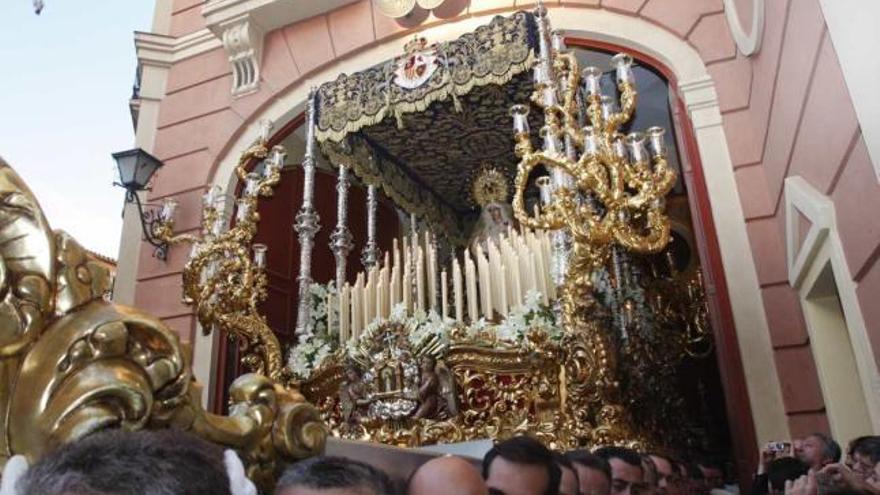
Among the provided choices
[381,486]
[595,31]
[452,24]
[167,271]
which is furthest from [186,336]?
[381,486]

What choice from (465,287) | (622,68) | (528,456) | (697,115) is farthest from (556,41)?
(528,456)

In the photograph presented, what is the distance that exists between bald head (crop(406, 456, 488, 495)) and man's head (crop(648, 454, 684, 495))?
1693 millimetres

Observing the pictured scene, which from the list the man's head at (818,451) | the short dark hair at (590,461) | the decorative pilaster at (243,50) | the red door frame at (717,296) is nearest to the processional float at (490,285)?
the red door frame at (717,296)

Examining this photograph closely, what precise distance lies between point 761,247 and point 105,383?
427 cm

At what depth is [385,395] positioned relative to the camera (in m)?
3.68

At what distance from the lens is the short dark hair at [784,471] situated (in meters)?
2.52

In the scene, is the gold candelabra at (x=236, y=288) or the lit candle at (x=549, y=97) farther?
the gold candelabra at (x=236, y=288)

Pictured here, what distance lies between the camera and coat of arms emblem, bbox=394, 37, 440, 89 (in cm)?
454

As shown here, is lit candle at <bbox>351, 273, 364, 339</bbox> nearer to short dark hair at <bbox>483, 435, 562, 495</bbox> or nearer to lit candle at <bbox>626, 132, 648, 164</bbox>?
lit candle at <bbox>626, 132, 648, 164</bbox>

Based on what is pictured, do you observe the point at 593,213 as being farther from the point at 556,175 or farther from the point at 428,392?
the point at 428,392

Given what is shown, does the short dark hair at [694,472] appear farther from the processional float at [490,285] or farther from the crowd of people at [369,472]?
the crowd of people at [369,472]

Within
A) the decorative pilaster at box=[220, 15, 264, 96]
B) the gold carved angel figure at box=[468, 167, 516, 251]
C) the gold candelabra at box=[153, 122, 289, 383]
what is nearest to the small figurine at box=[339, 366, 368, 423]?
the gold candelabra at box=[153, 122, 289, 383]

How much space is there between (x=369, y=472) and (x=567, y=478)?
2.97 ft

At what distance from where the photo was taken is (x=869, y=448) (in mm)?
2184
